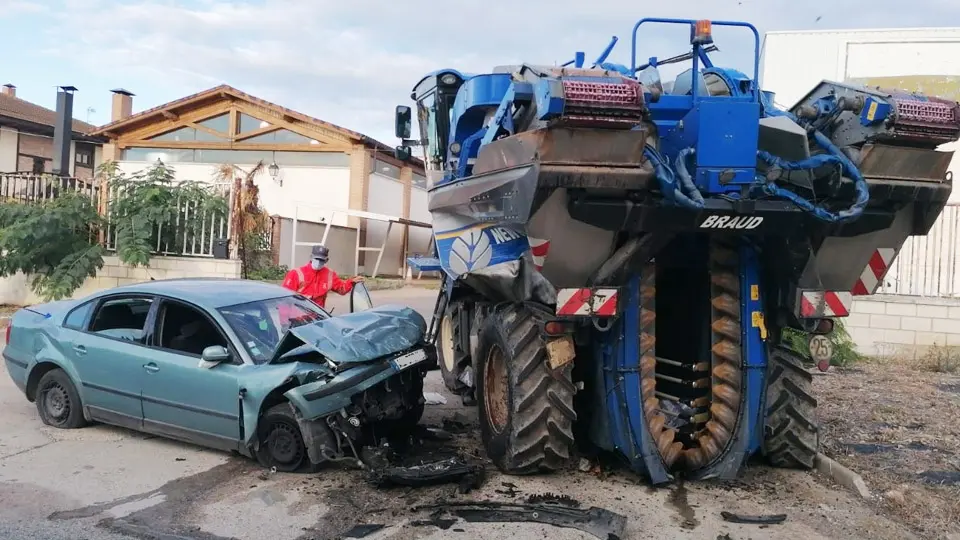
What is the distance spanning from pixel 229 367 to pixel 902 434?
581 cm

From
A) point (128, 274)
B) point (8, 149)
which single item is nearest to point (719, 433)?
point (128, 274)

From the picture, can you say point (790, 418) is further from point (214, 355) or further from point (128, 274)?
point (128, 274)

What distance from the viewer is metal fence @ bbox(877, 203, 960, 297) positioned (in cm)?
1183

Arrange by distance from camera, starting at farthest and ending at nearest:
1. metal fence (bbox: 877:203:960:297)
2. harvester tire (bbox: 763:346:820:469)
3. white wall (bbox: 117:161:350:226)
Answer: white wall (bbox: 117:161:350:226) < metal fence (bbox: 877:203:960:297) < harvester tire (bbox: 763:346:820:469)

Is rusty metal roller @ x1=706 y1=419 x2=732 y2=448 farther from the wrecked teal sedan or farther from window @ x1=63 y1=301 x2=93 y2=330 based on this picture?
window @ x1=63 y1=301 x2=93 y2=330

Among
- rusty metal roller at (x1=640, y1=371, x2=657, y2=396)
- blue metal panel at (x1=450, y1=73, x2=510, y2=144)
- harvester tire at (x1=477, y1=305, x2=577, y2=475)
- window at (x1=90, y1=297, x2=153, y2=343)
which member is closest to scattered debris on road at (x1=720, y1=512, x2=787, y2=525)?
rusty metal roller at (x1=640, y1=371, x2=657, y2=396)

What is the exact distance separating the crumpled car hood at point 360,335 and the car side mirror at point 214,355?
14.9 inches

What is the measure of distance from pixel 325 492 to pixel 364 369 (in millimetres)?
924

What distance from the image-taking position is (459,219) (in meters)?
6.73

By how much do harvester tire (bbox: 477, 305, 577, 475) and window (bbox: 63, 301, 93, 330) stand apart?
3890 mm

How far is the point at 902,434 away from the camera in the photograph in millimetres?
7219

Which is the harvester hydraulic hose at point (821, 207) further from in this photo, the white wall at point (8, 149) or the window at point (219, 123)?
the white wall at point (8, 149)

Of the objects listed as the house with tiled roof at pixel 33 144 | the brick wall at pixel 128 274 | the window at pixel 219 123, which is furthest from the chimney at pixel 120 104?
the brick wall at pixel 128 274

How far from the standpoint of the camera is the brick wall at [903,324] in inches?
458
